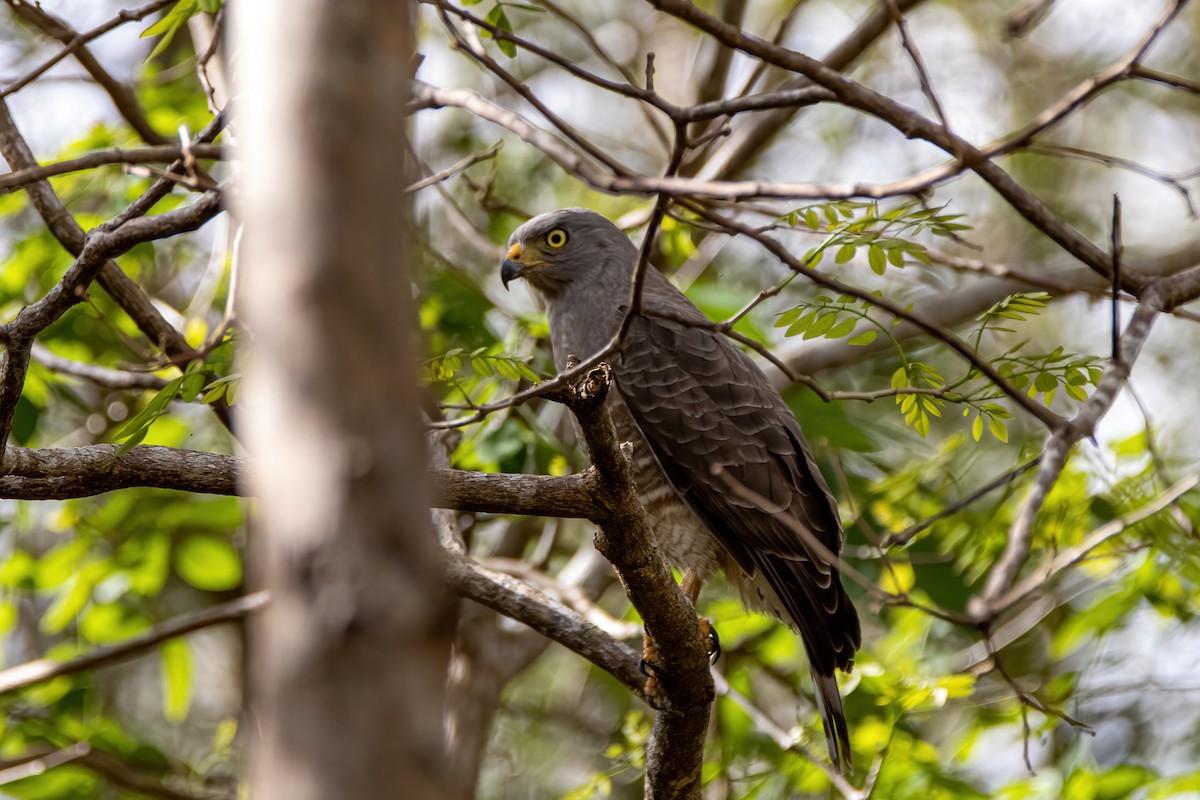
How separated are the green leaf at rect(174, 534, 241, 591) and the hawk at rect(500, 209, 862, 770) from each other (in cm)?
240

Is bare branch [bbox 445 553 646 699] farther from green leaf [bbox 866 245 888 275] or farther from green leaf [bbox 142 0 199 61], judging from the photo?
green leaf [bbox 142 0 199 61]

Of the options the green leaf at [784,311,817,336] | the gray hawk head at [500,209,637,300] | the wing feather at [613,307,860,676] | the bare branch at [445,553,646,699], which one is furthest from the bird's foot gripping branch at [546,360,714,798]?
the gray hawk head at [500,209,637,300]

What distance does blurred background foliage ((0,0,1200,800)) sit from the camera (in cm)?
516

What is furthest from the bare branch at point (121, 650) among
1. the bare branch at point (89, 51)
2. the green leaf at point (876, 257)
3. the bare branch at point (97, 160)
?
the green leaf at point (876, 257)

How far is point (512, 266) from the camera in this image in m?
6.28

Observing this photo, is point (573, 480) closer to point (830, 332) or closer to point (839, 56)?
point (830, 332)

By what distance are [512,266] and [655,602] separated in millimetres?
2774

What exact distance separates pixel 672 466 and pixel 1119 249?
8.45ft

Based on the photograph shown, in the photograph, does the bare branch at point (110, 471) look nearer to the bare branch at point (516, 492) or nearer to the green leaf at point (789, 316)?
the bare branch at point (516, 492)

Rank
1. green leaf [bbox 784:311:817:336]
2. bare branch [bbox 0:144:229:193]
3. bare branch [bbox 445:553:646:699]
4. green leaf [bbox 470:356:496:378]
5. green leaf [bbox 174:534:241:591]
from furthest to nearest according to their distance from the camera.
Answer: green leaf [bbox 174:534:241:591]
bare branch [bbox 445:553:646:699]
green leaf [bbox 470:356:496:378]
green leaf [bbox 784:311:817:336]
bare branch [bbox 0:144:229:193]

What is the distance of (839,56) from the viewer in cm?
759

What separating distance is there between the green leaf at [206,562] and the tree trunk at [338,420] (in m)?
5.47

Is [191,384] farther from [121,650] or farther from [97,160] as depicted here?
[121,650]

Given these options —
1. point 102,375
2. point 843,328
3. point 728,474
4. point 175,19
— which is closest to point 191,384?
point 175,19
